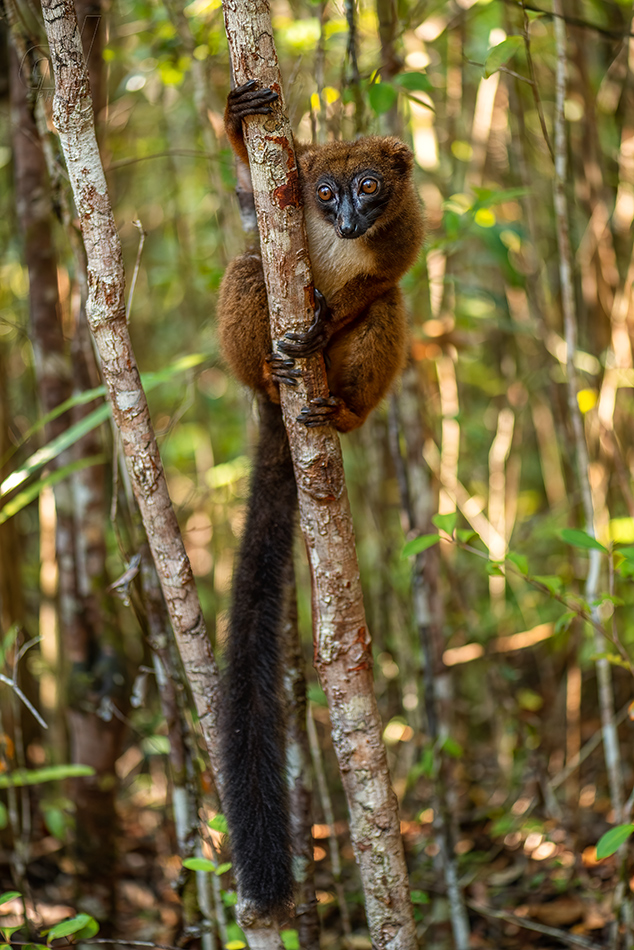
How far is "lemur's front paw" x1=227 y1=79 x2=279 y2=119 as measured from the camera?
2.19 metres

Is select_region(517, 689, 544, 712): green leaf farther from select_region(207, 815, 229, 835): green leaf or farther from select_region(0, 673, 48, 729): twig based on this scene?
select_region(0, 673, 48, 729): twig

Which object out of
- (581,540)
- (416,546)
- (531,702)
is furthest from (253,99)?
(531,702)

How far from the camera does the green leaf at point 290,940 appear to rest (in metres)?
2.63

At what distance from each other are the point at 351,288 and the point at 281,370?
0.88m

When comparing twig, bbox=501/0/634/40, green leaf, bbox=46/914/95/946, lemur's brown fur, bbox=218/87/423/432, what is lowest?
green leaf, bbox=46/914/95/946

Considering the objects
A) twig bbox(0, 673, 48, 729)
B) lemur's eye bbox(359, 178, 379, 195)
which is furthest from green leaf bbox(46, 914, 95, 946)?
lemur's eye bbox(359, 178, 379, 195)

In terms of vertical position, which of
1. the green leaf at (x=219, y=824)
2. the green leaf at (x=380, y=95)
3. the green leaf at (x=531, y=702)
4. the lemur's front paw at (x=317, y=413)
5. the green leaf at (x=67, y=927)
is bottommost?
the green leaf at (x=531, y=702)

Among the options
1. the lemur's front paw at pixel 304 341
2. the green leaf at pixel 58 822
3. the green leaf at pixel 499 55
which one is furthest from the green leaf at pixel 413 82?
the green leaf at pixel 58 822

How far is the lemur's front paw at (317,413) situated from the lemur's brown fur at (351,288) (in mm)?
577

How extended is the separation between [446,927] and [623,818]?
147cm

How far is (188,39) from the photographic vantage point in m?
3.83

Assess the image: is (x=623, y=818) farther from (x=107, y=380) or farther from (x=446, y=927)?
(x=107, y=380)

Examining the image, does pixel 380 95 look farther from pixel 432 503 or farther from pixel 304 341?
pixel 432 503

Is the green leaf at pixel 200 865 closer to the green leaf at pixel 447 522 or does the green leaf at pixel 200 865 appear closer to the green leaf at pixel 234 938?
the green leaf at pixel 234 938
